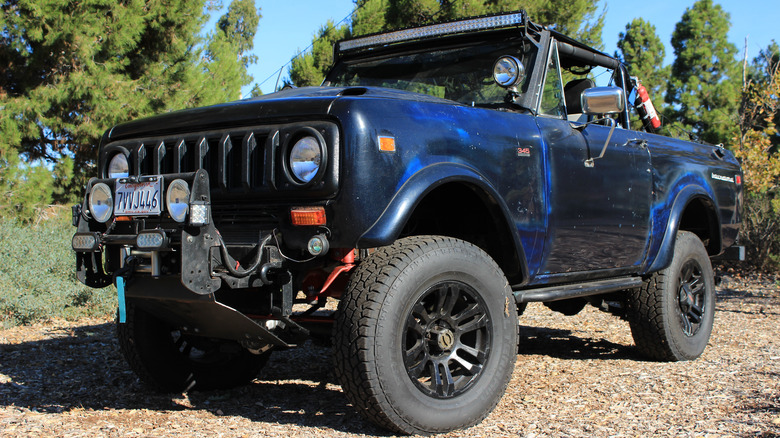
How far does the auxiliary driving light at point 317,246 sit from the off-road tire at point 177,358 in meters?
1.19

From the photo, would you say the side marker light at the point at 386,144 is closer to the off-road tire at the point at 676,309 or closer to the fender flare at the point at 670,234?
the fender flare at the point at 670,234

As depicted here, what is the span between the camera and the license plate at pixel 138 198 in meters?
3.15

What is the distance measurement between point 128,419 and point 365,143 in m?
1.89

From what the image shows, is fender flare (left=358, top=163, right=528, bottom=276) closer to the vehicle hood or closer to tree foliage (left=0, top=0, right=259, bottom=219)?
the vehicle hood

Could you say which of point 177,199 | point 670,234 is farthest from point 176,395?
point 670,234

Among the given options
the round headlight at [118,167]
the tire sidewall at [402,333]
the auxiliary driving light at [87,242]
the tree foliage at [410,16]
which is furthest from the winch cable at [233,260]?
the tree foliage at [410,16]

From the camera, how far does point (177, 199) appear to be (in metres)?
3.11

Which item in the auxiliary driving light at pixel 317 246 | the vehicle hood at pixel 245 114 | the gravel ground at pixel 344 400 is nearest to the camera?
the auxiliary driving light at pixel 317 246

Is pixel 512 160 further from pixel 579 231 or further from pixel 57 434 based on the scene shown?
pixel 57 434

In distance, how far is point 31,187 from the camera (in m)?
9.36

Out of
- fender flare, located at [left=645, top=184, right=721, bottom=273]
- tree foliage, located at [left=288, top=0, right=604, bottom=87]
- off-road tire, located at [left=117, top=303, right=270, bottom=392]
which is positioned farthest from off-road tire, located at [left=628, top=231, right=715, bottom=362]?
tree foliage, located at [left=288, top=0, right=604, bottom=87]

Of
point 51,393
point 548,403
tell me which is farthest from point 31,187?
point 548,403

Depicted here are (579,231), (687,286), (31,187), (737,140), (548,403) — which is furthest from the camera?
(737,140)

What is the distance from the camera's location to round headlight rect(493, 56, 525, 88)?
4.25 meters
